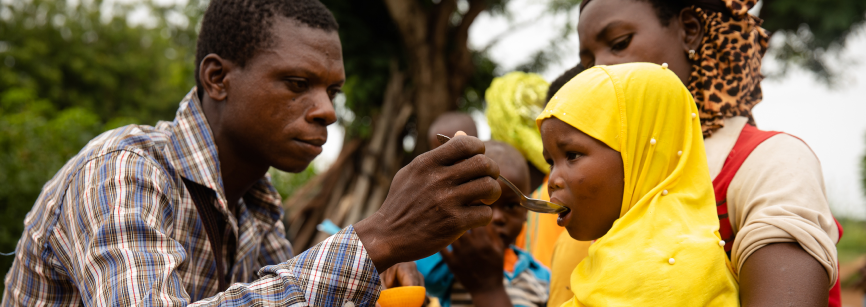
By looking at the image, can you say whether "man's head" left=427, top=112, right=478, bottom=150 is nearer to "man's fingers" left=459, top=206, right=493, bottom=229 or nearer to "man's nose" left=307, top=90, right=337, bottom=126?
"man's nose" left=307, top=90, right=337, bottom=126

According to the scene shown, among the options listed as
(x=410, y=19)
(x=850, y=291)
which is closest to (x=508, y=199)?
(x=410, y=19)

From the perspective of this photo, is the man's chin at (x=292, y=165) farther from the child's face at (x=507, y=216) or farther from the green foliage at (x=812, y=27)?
the green foliage at (x=812, y=27)

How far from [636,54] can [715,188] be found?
542 mm

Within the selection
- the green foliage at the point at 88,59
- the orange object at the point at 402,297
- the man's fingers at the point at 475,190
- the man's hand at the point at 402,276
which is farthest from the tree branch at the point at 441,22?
the green foliage at the point at 88,59

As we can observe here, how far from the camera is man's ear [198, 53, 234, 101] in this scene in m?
2.30

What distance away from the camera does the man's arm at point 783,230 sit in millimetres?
1457

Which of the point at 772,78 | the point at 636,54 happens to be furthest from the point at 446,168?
the point at 772,78

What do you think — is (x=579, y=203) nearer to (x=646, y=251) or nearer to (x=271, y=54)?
(x=646, y=251)

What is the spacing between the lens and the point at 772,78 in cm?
734

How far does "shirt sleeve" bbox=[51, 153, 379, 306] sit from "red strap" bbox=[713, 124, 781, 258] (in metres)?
1.09

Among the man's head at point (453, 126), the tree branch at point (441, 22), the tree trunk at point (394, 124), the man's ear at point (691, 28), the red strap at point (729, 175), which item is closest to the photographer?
the red strap at point (729, 175)

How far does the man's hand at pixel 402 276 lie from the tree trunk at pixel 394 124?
4151 mm

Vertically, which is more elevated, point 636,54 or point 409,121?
point 636,54

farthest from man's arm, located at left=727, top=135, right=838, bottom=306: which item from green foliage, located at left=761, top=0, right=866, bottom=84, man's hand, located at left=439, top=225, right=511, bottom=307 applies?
green foliage, located at left=761, top=0, right=866, bottom=84
